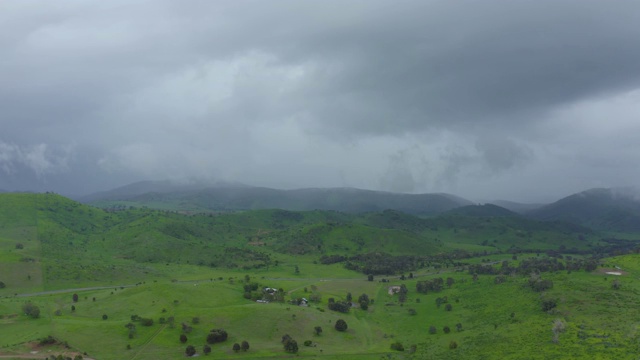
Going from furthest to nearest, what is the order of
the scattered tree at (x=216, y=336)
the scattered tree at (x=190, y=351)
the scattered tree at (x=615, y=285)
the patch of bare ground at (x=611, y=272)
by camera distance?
the patch of bare ground at (x=611, y=272)
the scattered tree at (x=615, y=285)
the scattered tree at (x=216, y=336)
the scattered tree at (x=190, y=351)

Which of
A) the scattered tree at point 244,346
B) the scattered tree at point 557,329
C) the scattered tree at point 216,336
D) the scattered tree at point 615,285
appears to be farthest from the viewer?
the scattered tree at point 615,285

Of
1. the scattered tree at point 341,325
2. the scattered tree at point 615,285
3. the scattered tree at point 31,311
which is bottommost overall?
the scattered tree at point 341,325

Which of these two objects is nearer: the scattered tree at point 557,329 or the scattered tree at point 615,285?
the scattered tree at point 557,329

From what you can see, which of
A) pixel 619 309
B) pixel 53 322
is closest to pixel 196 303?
pixel 53 322

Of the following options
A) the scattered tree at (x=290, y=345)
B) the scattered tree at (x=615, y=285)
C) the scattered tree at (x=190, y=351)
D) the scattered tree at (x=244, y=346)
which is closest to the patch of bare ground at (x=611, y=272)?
the scattered tree at (x=615, y=285)

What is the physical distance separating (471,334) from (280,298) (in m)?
72.5

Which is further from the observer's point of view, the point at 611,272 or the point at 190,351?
the point at 611,272

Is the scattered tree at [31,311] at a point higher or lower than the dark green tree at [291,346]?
higher

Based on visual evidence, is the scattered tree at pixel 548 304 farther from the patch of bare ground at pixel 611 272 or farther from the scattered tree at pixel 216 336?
the scattered tree at pixel 216 336

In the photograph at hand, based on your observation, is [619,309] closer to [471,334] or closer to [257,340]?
[471,334]

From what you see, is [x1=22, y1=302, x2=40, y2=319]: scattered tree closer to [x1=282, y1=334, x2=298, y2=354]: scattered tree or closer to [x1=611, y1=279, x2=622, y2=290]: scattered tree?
[x1=282, y1=334, x2=298, y2=354]: scattered tree

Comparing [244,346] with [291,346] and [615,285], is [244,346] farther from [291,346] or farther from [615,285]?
[615,285]

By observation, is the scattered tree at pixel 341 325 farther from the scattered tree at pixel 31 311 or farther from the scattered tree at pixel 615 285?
the scattered tree at pixel 31 311

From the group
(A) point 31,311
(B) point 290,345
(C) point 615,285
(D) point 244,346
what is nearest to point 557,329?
(C) point 615,285
